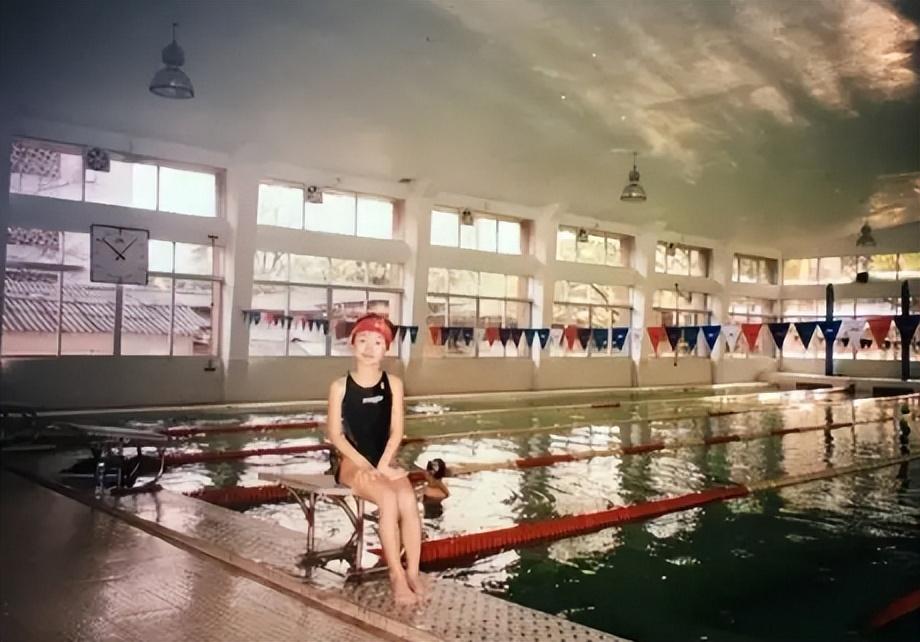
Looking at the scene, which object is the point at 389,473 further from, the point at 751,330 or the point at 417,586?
the point at 751,330

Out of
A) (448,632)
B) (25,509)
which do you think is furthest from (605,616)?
(25,509)

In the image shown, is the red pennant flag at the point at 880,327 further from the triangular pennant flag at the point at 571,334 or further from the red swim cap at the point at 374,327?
the red swim cap at the point at 374,327

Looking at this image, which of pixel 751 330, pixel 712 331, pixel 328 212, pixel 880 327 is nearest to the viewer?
pixel 880 327

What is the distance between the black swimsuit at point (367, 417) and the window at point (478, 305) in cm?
1375

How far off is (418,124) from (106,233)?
18.1ft

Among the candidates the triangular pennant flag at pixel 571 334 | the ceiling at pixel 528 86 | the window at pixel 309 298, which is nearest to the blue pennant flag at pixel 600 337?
the triangular pennant flag at pixel 571 334

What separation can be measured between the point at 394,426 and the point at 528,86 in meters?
9.77

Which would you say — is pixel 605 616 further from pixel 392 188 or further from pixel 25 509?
pixel 392 188

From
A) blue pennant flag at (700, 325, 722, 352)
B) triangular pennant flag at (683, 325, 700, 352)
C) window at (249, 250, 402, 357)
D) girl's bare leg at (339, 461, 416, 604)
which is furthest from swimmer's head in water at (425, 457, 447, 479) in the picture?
triangular pennant flag at (683, 325, 700, 352)

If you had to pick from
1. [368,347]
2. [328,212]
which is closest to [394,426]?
[368,347]

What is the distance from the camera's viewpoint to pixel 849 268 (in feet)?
47.6

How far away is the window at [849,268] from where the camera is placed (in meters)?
12.1

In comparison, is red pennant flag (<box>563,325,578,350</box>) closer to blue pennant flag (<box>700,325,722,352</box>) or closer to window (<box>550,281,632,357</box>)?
window (<box>550,281,632,357</box>)

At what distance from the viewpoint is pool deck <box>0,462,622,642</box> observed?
293cm
